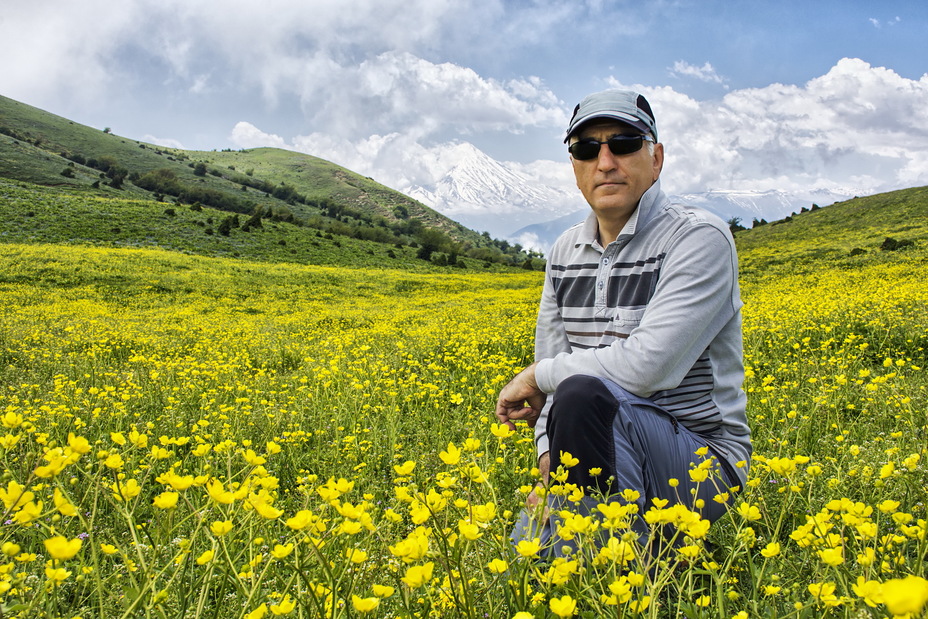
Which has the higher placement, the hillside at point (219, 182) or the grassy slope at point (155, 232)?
the hillside at point (219, 182)

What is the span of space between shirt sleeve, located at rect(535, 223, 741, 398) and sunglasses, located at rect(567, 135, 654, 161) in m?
0.45

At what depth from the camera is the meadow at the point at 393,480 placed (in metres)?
1.05

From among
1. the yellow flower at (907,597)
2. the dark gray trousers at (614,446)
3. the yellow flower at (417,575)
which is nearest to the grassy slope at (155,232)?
the dark gray trousers at (614,446)

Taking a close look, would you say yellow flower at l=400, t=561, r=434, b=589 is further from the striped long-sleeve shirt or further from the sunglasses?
the sunglasses

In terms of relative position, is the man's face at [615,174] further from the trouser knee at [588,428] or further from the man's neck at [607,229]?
the trouser knee at [588,428]

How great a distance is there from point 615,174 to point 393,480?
1.88 m

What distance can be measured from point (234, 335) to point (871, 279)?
13206mm

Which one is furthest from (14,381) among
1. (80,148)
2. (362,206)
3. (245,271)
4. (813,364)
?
(362,206)

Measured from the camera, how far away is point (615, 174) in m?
2.28

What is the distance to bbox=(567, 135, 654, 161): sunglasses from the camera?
7.34 feet

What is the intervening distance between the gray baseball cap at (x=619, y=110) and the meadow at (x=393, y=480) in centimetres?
144

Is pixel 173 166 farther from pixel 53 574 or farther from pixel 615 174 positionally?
pixel 53 574

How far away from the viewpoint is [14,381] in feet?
Answer: 16.2

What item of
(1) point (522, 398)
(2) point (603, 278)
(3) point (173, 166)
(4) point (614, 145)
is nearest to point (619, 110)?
(4) point (614, 145)
